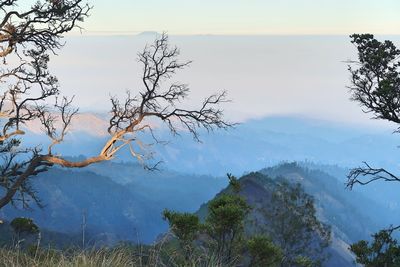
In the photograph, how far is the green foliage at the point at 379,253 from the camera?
1645cm

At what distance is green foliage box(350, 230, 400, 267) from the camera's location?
54.0ft

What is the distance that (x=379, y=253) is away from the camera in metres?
16.8

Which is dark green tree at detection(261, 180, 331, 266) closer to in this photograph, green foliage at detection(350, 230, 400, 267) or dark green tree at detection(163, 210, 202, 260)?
green foliage at detection(350, 230, 400, 267)

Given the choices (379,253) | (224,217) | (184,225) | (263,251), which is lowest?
(379,253)

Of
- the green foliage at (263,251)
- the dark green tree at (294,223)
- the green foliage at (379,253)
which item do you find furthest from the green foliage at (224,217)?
the dark green tree at (294,223)

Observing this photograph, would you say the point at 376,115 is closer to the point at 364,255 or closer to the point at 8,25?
the point at 364,255

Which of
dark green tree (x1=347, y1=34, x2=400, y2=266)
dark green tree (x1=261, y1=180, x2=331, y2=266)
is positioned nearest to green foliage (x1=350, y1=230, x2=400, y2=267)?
dark green tree (x1=347, y1=34, x2=400, y2=266)

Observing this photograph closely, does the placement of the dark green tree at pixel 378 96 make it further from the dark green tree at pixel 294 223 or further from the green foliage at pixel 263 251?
the dark green tree at pixel 294 223

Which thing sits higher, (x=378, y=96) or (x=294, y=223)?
(x=378, y=96)

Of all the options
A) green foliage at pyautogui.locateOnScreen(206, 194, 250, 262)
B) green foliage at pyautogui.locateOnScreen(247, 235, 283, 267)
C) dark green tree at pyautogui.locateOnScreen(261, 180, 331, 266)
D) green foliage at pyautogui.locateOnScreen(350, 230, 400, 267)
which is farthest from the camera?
dark green tree at pyautogui.locateOnScreen(261, 180, 331, 266)

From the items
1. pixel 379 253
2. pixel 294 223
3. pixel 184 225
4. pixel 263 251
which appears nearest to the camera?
pixel 184 225

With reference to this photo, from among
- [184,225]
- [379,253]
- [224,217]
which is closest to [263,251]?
[224,217]

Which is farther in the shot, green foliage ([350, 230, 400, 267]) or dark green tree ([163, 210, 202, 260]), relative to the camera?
green foliage ([350, 230, 400, 267])

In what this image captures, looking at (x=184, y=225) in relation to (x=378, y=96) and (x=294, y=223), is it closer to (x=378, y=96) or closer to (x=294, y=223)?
(x=378, y=96)
